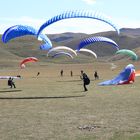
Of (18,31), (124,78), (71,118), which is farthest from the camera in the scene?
(18,31)

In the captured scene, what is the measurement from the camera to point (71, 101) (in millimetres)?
26219

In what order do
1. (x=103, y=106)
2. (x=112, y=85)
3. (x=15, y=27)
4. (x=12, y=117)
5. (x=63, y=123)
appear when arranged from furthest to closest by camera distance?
(x=15, y=27) < (x=112, y=85) < (x=103, y=106) < (x=12, y=117) < (x=63, y=123)

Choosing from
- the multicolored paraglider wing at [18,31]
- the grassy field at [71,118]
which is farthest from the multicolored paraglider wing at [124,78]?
the grassy field at [71,118]

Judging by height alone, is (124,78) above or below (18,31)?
below

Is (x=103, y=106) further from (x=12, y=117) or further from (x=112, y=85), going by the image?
(x=112, y=85)

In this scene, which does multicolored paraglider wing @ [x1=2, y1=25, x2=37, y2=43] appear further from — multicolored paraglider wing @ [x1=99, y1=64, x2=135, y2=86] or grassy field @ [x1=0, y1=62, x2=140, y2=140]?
grassy field @ [x1=0, y1=62, x2=140, y2=140]

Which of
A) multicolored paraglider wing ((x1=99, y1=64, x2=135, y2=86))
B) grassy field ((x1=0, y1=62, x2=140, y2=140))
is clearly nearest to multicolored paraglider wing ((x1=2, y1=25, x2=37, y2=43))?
multicolored paraglider wing ((x1=99, y1=64, x2=135, y2=86))

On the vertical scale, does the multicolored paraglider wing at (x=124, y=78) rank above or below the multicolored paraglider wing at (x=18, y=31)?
below

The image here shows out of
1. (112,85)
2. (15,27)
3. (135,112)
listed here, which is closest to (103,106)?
(135,112)

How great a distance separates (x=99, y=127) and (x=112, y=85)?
899 inches

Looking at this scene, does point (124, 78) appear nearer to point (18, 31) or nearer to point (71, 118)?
point (18, 31)

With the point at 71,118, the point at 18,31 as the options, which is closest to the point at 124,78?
the point at 18,31

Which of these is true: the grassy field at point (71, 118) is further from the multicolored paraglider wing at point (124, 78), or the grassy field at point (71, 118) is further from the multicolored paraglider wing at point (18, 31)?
the multicolored paraglider wing at point (18, 31)

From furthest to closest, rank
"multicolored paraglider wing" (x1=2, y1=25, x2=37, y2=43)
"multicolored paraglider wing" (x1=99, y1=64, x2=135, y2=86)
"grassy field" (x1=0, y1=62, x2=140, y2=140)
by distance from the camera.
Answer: "multicolored paraglider wing" (x1=2, y1=25, x2=37, y2=43)
"multicolored paraglider wing" (x1=99, y1=64, x2=135, y2=86)
"grassy field" (x1=0, y1=62, x2=140, y2=140)
